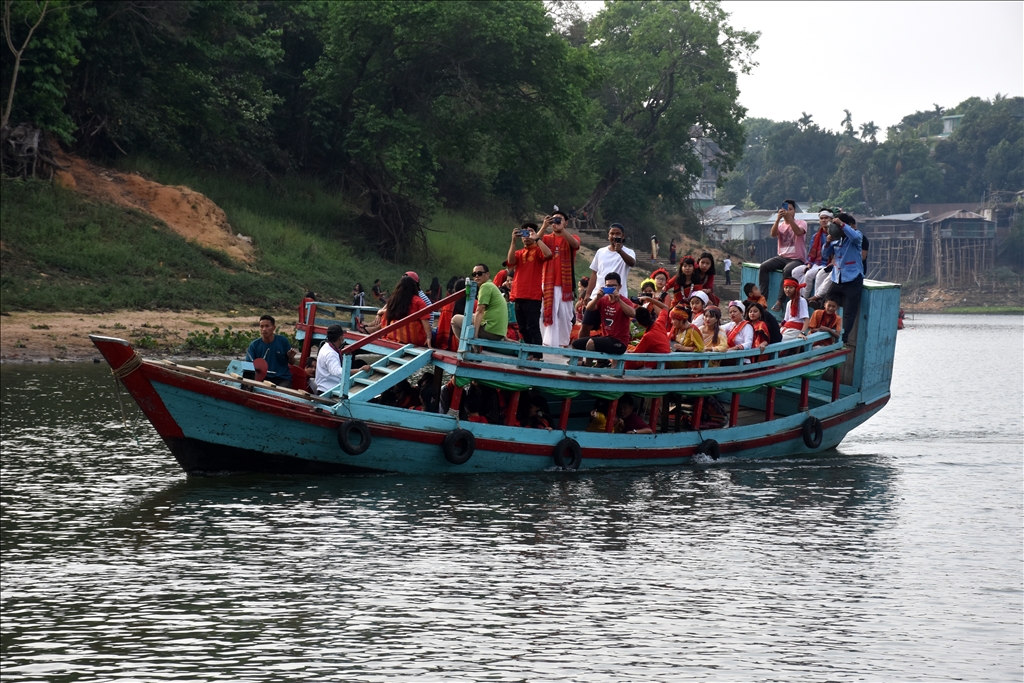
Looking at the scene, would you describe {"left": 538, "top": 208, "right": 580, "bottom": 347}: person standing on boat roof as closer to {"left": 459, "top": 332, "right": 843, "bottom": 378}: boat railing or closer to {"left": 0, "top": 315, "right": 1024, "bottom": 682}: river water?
{"left": 459, "top": 332, "right": 843, "bottom": 378}: boat railing

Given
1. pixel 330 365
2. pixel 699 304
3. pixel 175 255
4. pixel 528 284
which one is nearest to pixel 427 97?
pixel 175 255

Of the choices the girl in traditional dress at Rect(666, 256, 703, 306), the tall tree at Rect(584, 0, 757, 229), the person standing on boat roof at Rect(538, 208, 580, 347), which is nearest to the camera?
the person standing on boat roof at Rect(538, 208, 580, 347)

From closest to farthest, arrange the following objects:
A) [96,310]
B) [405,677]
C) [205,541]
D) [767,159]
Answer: [405,677] < [205,541] < [96,310] < [767,159]

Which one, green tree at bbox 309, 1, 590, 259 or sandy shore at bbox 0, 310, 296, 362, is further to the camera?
green tree at bbox 309, 1, 590, 259

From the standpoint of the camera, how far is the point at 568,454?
1526 cm

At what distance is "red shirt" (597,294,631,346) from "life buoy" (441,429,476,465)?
233 centimetres

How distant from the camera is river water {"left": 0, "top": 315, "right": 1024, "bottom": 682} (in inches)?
347

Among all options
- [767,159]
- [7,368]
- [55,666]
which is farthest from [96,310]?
[767,159]

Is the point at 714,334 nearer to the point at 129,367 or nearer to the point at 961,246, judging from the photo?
the point at 129,367

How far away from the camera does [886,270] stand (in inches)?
3720

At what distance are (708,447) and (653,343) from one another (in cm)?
172

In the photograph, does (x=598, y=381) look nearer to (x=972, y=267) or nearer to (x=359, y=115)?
(x=359, y=115)

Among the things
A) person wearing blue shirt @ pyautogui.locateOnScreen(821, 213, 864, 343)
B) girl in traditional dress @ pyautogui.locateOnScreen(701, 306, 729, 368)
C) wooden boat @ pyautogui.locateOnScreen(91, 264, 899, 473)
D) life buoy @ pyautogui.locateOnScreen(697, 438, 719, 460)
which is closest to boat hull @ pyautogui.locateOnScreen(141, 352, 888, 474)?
wooden boat @ pyautogui.locateOnScreen(91, 264, 899, 473)

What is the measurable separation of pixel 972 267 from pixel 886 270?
610cm
